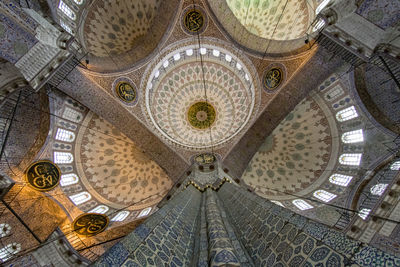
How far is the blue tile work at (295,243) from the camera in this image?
4.39 feet

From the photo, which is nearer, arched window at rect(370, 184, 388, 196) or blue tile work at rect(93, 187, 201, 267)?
blue tile work at rect(93, 187, 201, 267)

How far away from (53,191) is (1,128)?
3037mm

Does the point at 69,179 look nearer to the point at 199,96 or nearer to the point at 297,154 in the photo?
the point at 199,96

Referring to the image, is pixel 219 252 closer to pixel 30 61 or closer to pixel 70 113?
pixel 30 61

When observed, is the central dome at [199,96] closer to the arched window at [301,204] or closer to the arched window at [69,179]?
the arched window at [69,179]

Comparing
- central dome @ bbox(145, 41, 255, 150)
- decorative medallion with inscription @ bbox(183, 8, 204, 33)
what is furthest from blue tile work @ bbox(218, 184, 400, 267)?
decorative medallion with inscription @ bbox(183, 8, 204, 33)

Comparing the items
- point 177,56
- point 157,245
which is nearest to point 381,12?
point 177,56

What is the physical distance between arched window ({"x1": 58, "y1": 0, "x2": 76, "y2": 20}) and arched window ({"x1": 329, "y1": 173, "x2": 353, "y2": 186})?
1232 centimetres

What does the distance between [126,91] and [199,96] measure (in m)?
3.58

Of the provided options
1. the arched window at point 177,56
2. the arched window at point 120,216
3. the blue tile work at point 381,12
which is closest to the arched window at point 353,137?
the blue tile work at point 381,12

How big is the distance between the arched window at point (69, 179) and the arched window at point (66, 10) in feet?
20.2

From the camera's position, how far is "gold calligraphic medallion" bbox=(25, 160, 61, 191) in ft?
20.4

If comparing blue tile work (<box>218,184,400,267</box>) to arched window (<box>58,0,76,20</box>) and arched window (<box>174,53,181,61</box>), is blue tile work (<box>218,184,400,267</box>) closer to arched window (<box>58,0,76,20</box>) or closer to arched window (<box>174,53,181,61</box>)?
arched window (<box>174,53,181,61</box>)

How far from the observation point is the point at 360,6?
4.17m
